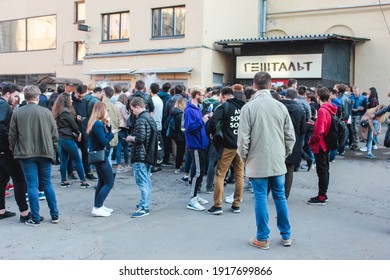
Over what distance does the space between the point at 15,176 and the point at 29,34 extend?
71.7 ft

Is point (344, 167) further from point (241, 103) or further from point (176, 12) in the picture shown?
point (176, 12)

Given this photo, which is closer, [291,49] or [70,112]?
[70,112]

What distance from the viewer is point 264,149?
522cm

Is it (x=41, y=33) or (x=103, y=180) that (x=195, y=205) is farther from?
(x=41, y=33)

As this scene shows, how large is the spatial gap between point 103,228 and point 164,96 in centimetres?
566

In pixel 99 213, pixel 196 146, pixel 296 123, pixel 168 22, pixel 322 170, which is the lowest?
pixel 99 213

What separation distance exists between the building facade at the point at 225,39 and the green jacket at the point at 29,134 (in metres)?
12.8

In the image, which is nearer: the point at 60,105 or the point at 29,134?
the point at 29,134

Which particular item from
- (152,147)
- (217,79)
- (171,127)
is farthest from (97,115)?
(217,79)

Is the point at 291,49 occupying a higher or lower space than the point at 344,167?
higher

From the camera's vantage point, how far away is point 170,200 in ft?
25.7

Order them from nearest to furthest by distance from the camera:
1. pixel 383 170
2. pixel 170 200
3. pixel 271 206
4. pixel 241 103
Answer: pixel 241 103 < pixel 271 206 < pixel 170 200 < pixel 383 170
